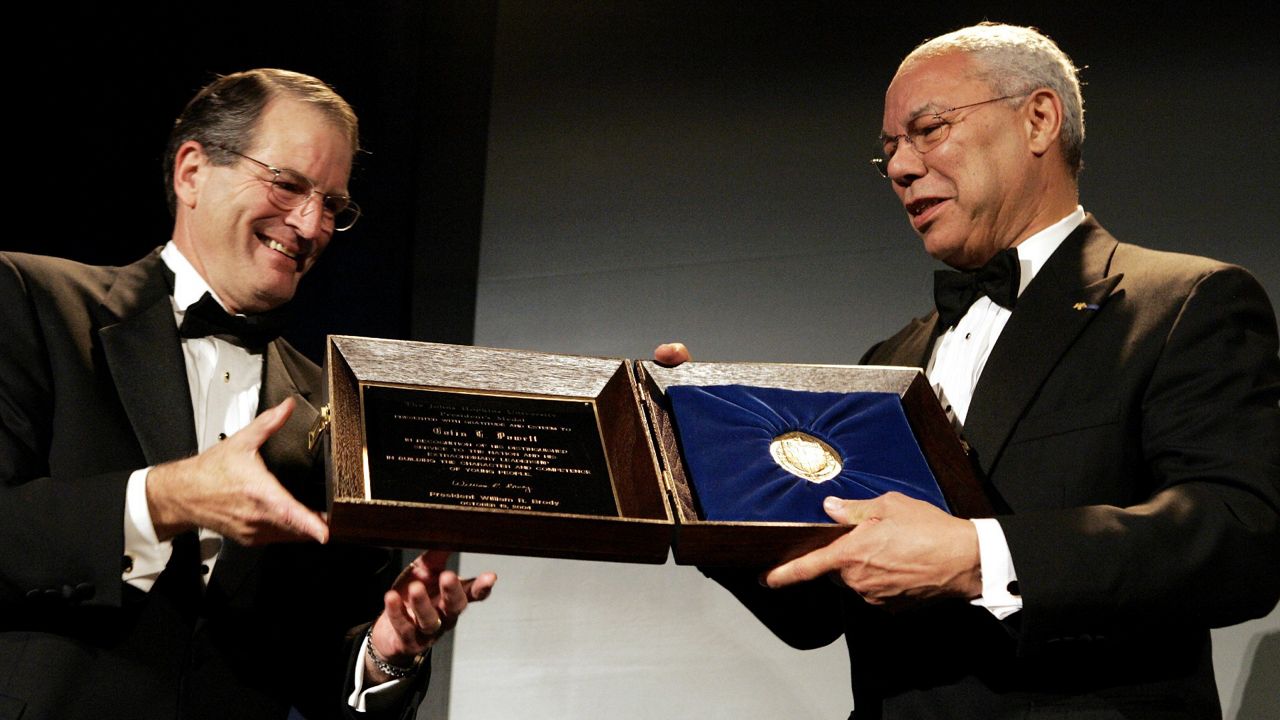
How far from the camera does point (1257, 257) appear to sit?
295 centimetres

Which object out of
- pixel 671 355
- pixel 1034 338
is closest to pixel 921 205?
pixel 1034 338

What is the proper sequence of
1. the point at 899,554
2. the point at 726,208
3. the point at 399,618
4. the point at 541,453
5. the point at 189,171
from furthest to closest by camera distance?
1. the point at 726,208
2. the point at 189,171
3. the point at 399,618
4. the point at 541,453
5. the point at 899,554

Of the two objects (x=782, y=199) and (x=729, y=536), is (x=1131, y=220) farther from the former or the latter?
(x=729, y=536)

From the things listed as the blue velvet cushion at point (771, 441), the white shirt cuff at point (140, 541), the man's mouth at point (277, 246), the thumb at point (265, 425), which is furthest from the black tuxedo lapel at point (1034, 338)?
the man's mouth at point (277, 246)

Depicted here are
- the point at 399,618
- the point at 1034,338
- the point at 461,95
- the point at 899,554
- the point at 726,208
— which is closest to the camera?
the point at 899,554

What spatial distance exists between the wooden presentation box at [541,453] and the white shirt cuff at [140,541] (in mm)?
263

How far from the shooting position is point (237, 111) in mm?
2430

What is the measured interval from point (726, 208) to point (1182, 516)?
79.0 inches

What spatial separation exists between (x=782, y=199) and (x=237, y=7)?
1662mm

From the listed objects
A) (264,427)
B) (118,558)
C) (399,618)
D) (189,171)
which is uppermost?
(189,171)

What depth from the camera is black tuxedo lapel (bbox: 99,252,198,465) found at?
2012 mm

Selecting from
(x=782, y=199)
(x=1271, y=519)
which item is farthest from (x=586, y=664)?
(x=1271, y=519)

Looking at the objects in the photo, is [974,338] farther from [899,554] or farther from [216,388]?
[216,388]

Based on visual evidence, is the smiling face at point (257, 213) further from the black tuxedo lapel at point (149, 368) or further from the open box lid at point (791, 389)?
the open box lid at point (791, 389)
